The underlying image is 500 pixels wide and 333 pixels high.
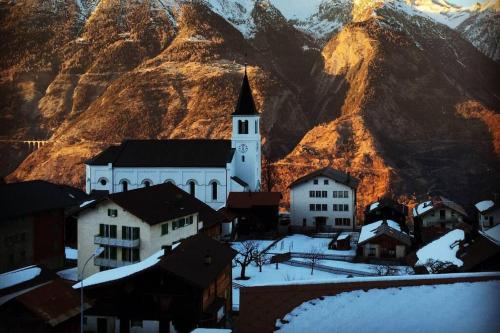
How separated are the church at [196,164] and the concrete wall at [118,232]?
12858 mm

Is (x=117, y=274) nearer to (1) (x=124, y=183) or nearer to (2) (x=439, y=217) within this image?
(2) (x=439, y=217)

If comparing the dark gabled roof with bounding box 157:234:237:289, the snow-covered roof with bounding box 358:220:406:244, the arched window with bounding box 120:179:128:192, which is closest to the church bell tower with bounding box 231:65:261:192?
the arched window with bounding box 120:179:128:192

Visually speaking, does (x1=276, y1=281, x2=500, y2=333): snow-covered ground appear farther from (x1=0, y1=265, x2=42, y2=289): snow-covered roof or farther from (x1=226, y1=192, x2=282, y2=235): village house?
(x1=226, y1=192, x2=282, y2=235): village house

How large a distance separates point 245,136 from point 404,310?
26.0 metres

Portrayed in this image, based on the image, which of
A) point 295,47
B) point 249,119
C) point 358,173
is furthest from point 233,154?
point 295,47

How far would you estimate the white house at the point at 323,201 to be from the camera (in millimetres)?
30516

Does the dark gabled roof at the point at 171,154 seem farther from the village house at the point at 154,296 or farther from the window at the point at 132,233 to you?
the village house at the point at 154,296

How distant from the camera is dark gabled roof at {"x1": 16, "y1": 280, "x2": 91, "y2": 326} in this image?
36.5 feet

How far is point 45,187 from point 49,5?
189 ft

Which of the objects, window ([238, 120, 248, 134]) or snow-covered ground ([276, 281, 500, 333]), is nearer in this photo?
snow-covered ground ([276, 281, 500, 333])

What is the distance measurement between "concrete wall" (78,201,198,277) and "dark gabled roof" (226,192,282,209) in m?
9.63

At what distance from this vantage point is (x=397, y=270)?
20.1 m

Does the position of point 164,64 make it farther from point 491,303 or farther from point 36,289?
point 491,303

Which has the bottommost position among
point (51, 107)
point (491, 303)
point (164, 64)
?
point (491, 303)
